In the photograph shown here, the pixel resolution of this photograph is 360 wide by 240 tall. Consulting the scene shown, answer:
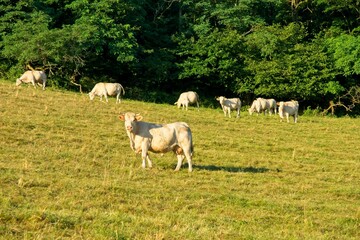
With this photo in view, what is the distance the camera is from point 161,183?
13172 millimetres

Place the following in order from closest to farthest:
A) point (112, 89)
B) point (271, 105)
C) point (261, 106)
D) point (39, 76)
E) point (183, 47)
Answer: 1. point (112, 89)
2. point (39, 76)
3. point (261, 106)
4. point (271, 105)
5. point (183, 47)

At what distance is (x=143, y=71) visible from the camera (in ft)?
147

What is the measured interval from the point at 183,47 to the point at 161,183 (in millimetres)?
32686

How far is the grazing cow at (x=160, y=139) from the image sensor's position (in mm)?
14867

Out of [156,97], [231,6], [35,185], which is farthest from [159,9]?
[35,185]

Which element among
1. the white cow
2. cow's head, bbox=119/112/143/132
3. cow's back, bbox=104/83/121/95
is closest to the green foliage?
the white cow

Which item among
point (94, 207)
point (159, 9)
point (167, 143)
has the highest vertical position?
point (159, 9)

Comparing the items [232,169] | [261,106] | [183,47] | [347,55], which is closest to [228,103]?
[261,106]

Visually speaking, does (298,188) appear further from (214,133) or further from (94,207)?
(214,133)

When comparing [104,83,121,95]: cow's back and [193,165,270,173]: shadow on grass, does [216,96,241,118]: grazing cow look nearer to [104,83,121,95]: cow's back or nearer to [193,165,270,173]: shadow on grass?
[104,83,121,95]: cow's back

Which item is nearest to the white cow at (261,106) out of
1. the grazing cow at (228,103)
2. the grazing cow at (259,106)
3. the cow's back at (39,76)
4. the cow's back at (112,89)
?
the grazing cow at (259,106)

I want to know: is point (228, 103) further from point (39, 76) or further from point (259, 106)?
point (39, 76)

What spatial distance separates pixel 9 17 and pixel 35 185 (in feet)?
98.3

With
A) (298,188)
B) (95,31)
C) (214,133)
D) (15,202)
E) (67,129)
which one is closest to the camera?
(15,202)
